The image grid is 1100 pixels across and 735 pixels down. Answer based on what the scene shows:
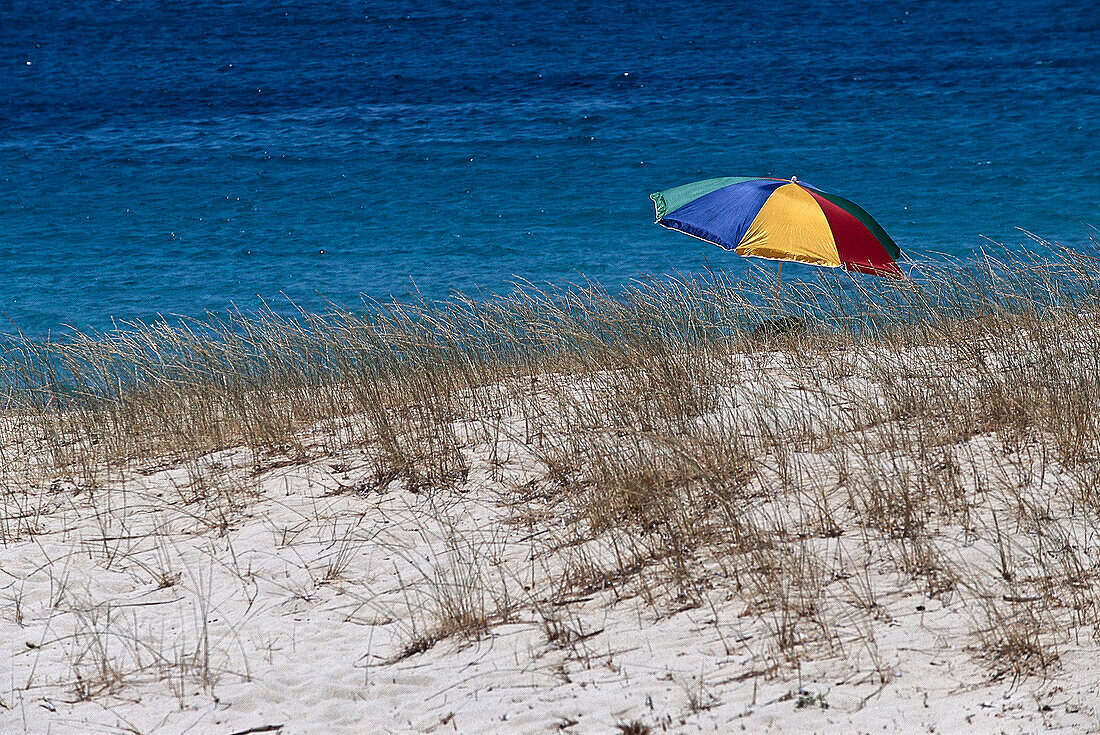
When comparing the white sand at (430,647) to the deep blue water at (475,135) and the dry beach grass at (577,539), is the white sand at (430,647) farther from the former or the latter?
the deep blue water at (475,135)

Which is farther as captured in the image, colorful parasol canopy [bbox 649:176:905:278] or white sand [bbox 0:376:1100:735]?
colorful parasol canopy [bbox 649:176:905:278]

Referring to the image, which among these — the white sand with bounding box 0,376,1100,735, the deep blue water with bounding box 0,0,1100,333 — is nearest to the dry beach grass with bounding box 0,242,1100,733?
the white sand with bounding box 0,376,1100,735

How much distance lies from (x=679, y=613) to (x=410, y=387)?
3262 millimetres

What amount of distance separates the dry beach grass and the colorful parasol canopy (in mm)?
683

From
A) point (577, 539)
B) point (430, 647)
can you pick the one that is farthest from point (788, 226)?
point (430, 647)

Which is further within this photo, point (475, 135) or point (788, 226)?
point (475, 135)

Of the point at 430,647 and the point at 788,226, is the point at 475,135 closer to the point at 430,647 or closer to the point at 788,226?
the point at 788,226

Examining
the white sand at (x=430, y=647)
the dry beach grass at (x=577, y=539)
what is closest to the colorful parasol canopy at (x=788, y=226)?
the dry beach grass at (x=577, y=539)

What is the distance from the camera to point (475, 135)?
2381 cm

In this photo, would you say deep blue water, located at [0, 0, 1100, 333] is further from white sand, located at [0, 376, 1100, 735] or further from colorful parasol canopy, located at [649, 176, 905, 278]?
white sand, located at [0, 376, 1100, 735]

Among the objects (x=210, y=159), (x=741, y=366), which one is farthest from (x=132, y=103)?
(x=741, y=366)

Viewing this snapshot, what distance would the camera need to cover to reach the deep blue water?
15.5m

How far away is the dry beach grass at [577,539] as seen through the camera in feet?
10.4

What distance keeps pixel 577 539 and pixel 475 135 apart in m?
20.8
